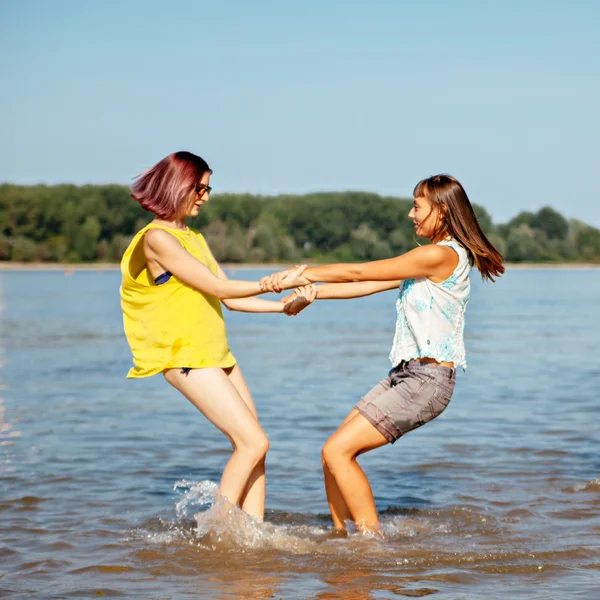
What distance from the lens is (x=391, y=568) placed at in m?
5.75

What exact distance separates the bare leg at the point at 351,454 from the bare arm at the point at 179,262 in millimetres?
1093

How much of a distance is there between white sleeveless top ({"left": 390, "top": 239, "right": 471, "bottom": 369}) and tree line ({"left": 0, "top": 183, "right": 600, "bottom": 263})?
330ft

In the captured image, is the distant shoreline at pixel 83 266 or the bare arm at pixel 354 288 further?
the distant shoreline at pixel 83 266

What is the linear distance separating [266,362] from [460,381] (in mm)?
4413

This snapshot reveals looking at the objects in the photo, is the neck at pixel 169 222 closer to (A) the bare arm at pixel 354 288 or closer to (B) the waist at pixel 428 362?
(A) the bare arm at pixel 354 288

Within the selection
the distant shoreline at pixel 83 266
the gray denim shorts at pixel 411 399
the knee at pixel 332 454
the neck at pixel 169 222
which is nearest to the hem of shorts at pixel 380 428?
the gray denim shorts at pixel 411 399

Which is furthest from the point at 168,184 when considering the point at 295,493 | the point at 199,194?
the point at 295,493

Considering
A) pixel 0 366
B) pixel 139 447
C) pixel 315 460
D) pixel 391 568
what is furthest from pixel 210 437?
pixel 0 366

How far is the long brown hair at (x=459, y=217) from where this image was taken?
5.82 metres

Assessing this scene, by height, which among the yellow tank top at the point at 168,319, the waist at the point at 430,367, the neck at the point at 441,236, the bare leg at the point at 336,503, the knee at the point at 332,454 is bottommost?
the bare leg at the point at 336,503

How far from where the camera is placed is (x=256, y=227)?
114750mm

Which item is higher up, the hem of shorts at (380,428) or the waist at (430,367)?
the waist at (430,367)

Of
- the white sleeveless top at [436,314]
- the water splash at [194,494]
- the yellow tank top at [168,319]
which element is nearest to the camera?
the yellow tank top at [168,319]

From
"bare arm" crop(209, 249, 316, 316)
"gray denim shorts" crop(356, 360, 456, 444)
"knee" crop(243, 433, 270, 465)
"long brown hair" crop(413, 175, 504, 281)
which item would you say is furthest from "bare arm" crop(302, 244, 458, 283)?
"knee" crop(243, 433, 270, 465)
